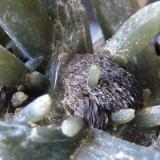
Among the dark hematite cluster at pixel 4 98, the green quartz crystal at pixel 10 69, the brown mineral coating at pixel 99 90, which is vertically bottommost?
the brown mineral coating at pixel 99 90

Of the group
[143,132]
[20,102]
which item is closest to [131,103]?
[143,132]

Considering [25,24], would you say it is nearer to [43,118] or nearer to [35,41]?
[35,41]

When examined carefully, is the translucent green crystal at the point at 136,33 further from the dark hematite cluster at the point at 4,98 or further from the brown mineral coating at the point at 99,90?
the dark hematite cluster at the point at 4,98

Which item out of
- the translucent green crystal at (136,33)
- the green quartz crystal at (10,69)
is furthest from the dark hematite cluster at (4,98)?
the translucent green crystal at (136,33)

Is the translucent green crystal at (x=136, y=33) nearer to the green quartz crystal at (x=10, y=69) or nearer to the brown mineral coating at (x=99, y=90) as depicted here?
the brown mineral coating at (x=99, y=90)

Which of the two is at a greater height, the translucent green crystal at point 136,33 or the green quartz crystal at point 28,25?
the green quartz crystal at point 28,25

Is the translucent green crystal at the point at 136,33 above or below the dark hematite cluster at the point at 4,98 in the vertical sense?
below

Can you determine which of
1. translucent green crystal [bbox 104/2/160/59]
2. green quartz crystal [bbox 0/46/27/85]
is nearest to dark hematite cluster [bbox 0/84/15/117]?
green quartz crystal [bbox 0/46/27/85]

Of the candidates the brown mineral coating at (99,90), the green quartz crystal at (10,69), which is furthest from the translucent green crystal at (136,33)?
the green quartz crystal at (10,69)

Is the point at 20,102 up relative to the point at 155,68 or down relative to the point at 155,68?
up

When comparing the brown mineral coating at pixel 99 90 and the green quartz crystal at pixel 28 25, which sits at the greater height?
the green quartz crystal at pixel 28 25
